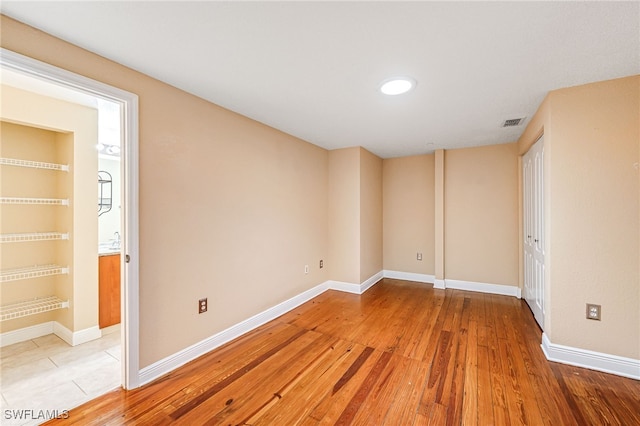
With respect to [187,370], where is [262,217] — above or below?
above

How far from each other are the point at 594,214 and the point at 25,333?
523cm

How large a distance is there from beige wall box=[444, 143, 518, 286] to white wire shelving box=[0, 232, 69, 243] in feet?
16.5

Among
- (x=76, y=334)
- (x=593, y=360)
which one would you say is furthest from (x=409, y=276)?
(x=76, y=334)

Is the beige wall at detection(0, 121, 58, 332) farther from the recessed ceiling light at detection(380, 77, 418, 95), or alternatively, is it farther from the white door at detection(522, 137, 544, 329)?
the white door at detection(522, 137, 544, 329)

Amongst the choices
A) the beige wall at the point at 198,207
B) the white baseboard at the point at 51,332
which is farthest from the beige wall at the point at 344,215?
the white baseboard at the point at 51,332

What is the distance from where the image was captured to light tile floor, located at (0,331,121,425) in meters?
1.71

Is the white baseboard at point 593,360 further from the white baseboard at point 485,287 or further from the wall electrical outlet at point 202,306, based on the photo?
the wall electrical outlet at point 202,306

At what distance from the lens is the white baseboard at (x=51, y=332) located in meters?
2.45

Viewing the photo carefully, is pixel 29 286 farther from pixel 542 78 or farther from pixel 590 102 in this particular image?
pixel 590 102

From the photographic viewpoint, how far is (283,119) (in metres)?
2.88

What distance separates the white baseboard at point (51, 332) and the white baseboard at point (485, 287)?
15.5ft

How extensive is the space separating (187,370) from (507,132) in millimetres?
4349

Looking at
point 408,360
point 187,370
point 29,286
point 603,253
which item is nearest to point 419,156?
point 603,253

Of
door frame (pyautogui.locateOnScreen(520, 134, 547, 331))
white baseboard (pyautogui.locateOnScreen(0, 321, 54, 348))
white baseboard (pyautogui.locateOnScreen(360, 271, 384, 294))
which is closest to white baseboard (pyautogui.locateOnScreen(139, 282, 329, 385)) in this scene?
white baseboard (pyautogui.locateOnScreen(360, 271, 384, 294))
